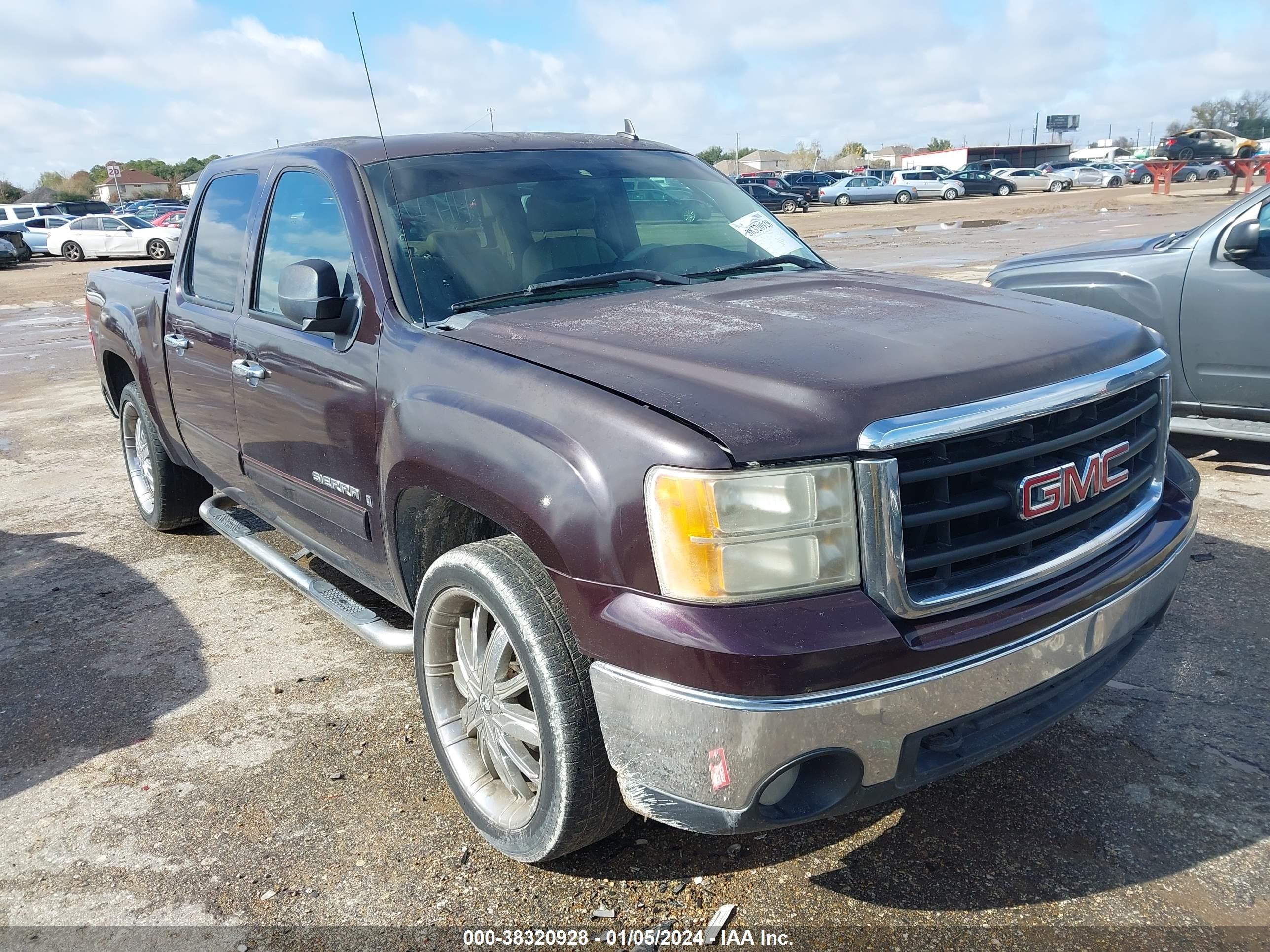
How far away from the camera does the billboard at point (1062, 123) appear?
115 meters

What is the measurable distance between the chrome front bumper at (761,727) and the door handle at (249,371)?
1.99 meters

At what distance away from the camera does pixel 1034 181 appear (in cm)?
5066

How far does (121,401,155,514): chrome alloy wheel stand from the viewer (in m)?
5.39

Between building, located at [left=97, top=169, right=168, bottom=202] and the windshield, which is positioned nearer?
the windshield

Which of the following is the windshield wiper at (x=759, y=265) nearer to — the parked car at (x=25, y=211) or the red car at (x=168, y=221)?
the red car at (x=168, y=221)

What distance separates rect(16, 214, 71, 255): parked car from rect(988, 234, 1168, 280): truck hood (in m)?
31.9

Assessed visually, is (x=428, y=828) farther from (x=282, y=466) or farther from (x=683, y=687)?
(x=282, y=466)

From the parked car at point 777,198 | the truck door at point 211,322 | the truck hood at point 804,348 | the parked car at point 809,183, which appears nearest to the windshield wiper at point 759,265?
the truck hood at point 804,348

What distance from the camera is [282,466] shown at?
3605mm

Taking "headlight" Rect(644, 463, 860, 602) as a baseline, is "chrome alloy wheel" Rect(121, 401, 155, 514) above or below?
below

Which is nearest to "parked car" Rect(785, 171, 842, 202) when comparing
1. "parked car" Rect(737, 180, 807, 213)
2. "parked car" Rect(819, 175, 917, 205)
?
"parked car" Rect(737, 180, 807, 213)

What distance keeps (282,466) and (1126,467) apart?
8.74 feet

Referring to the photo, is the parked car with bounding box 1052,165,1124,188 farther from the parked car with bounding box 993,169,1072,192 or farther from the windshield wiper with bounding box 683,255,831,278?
the windshield wiper with bounding box 683,255,831,278

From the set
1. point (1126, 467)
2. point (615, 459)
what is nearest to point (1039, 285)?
point (1126, 467)
